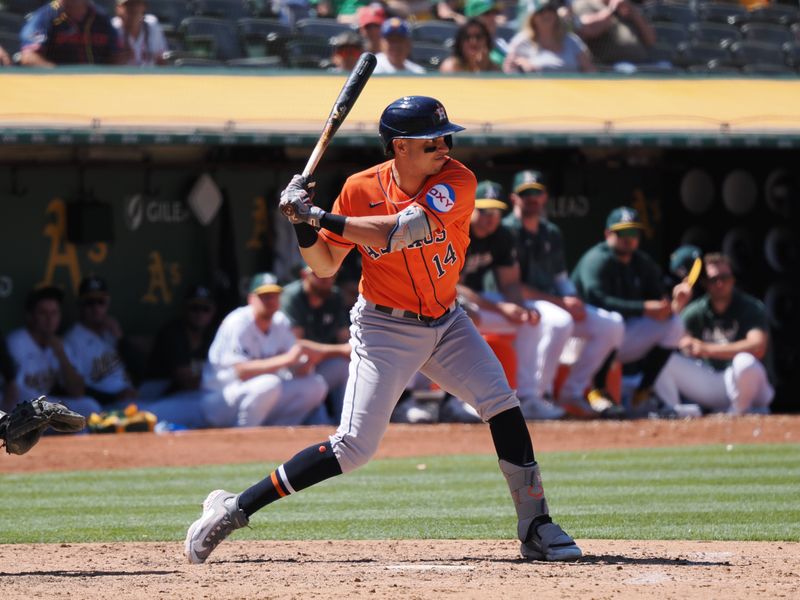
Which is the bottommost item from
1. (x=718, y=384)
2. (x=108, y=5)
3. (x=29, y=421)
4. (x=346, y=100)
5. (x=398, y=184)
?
(x=718, y=384)

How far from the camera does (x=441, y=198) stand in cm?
489

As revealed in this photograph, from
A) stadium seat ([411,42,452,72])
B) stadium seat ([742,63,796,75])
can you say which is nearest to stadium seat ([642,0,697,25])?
stadium seat ([742,63,796,75])

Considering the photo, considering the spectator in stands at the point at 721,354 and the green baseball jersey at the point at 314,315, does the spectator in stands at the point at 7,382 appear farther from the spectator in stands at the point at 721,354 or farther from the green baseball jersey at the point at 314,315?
the spectator in stands at the point at 721,354

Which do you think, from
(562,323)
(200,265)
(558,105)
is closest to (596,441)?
(562,323)

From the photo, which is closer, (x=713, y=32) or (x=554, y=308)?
(x=554, y=308)

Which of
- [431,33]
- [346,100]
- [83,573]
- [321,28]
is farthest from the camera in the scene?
[431,33]

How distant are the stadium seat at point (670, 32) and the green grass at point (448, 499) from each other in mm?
5539

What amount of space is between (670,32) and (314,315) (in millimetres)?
5026

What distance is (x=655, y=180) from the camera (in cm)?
1297

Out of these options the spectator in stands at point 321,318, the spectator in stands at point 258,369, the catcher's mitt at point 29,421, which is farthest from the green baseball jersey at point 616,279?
the catcher's mitt at point 29,421

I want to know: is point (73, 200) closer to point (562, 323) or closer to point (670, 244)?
point (562, 323)

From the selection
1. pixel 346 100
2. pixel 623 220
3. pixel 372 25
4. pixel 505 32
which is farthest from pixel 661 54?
pixel 346 100

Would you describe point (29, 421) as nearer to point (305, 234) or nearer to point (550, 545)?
point (305, 234)

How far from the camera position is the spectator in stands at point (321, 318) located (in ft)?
34.4
